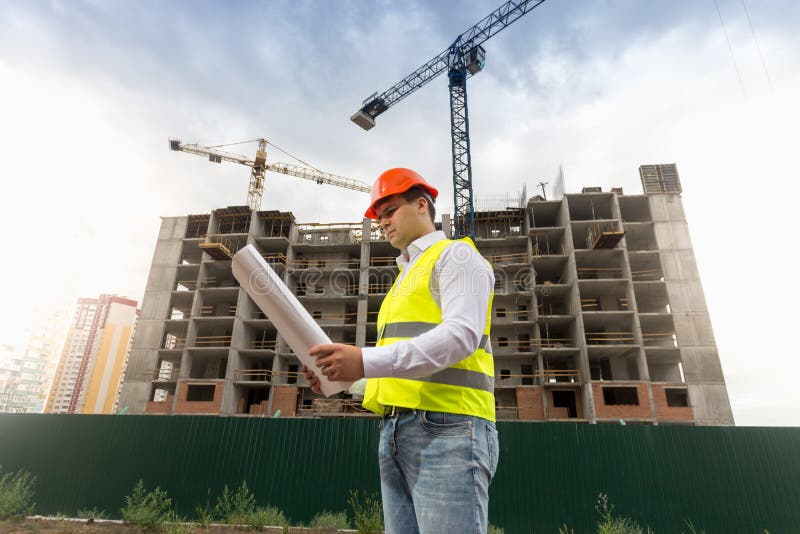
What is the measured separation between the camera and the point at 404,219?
1.84 meters

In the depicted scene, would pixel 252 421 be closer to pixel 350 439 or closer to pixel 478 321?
pixel 350 439

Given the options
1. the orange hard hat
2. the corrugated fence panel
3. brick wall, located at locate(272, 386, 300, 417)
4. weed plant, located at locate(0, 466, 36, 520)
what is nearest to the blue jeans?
the orange hard hat

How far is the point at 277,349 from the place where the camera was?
107ft

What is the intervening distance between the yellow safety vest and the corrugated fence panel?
31.6ft

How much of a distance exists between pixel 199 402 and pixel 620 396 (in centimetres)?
2928

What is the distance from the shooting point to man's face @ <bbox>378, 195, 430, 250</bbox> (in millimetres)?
1842

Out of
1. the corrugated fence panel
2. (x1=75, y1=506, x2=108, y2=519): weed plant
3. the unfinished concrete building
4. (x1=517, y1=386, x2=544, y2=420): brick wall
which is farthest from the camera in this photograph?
the unfinished concrete building

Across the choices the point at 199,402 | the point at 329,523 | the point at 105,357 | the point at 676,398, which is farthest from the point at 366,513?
the point at 105,357

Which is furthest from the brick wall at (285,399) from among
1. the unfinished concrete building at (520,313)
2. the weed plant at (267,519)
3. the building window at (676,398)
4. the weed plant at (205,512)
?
the building window at (676,398)

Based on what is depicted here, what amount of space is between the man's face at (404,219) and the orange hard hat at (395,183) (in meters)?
0.04

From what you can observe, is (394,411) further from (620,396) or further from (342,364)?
(620,396)

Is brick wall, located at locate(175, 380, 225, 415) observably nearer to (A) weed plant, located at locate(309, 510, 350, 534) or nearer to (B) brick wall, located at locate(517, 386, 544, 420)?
(B) brick wall, located at locate(517, 386, 544, 420)

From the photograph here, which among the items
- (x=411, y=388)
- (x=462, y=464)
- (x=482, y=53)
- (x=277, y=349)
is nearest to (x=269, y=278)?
(x=411, y=388)

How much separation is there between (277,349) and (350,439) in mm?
23482
